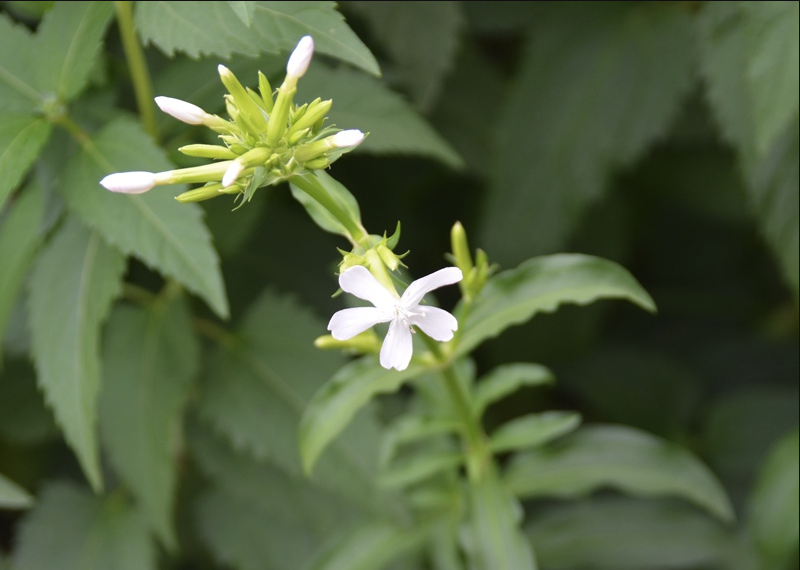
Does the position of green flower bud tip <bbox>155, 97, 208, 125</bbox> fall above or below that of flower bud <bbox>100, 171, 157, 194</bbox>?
above

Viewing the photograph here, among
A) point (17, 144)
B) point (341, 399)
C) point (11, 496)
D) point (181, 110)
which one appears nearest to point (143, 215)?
point (17, 144)

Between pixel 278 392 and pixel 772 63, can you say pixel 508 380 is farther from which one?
pixel 772 63

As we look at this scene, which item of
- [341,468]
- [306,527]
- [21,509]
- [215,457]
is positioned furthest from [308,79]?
[21,509]

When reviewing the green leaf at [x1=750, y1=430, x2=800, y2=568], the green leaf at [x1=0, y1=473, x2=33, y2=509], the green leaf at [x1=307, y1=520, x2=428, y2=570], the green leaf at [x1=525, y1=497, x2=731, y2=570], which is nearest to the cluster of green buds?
the green leaf at [x1=0, y1=473, x2=33, y2=509]

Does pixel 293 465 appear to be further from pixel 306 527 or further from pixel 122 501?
pixel 122 501

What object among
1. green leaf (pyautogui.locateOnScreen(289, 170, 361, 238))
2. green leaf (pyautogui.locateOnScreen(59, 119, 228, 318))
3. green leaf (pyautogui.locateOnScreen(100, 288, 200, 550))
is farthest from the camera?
green leaf (pyautogui.locateOnScreen(100, 288, 200, 550))

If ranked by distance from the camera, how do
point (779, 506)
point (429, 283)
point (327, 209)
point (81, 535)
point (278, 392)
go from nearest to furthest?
point (429, 283) < point (327, 209) < point (779, 506) < point (278, 392) < point (81, 535)

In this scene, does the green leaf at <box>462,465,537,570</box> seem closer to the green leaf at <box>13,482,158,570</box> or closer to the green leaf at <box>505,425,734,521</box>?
the green leaf at <box>505,425,734,521</box>
